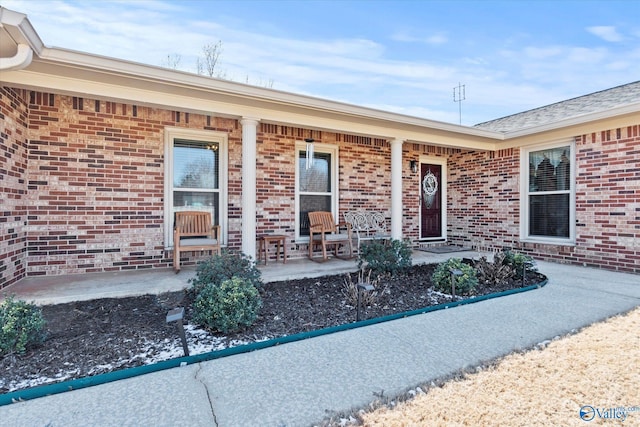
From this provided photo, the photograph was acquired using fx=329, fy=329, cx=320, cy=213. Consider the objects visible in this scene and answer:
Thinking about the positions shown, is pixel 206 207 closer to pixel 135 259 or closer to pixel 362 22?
pixel 135 259

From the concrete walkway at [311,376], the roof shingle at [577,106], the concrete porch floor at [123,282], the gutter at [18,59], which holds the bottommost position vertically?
the concrete walkway at [311,376]

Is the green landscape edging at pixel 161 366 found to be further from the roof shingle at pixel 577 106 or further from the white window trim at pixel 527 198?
the roof shingle at pixel 577 106

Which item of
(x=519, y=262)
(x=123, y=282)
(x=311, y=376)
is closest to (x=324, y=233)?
(x=519, y=262)

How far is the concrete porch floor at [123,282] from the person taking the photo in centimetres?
355

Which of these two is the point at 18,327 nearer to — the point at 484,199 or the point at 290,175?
the point at 290,175

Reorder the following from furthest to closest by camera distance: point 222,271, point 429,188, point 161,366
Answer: point 429,188, point 222,271, point 161,366

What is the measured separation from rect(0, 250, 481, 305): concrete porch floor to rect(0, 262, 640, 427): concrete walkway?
1873mm

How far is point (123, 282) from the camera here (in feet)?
13.6

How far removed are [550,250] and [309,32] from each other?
7.30m

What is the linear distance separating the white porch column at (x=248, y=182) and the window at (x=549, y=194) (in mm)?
5574

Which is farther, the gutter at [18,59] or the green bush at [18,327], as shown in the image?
the gutter at [18,59]

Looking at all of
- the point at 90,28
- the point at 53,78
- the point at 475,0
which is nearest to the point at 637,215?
the point at 475,0

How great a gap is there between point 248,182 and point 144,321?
2.28m

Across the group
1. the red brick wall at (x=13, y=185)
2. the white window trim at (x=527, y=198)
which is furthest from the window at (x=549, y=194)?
the red brick wall at (x=13, y=185)
